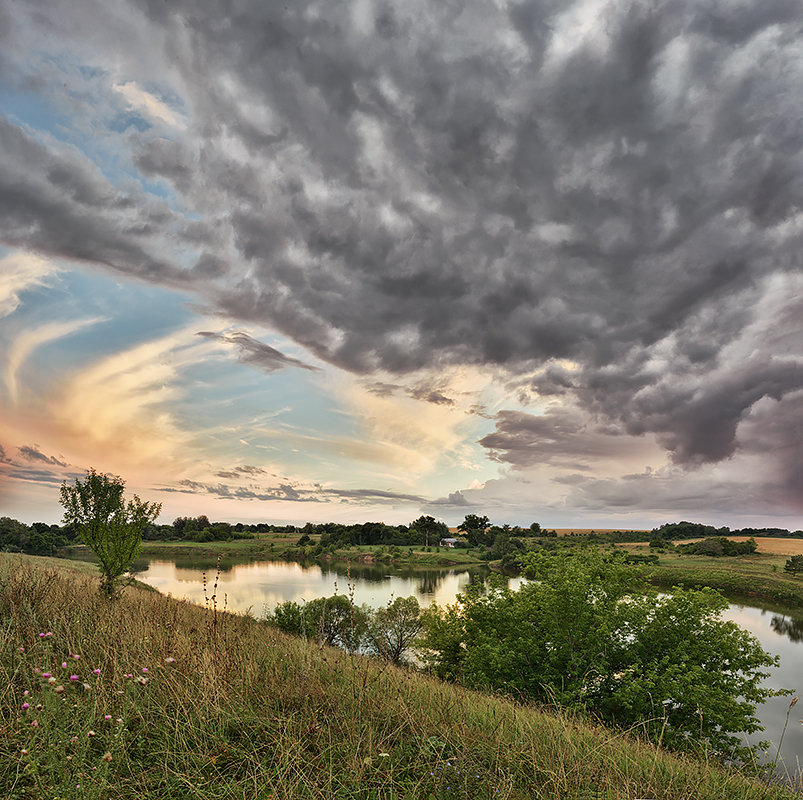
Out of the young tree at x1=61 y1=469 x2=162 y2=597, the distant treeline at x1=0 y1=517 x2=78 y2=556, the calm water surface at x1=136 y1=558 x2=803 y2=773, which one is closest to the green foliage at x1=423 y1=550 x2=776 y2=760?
the calm water surface at x1=136 y1=558 x2=803 y2=773

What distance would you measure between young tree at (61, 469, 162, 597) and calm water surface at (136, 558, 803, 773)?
2712 millimetres

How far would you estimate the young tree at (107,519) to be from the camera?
661 inches

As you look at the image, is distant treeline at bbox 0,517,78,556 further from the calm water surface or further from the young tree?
the young tree

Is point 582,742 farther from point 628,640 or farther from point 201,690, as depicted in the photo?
point 628,640

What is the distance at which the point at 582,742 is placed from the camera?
475 centimetres

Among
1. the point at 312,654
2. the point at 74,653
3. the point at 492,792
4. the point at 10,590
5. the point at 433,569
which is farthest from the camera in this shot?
the point at 433,569

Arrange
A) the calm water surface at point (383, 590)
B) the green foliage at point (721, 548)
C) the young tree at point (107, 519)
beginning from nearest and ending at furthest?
the young tree at point (107, 519), the calm water surface at point (383, 590), the green foliage at point (721, 548)

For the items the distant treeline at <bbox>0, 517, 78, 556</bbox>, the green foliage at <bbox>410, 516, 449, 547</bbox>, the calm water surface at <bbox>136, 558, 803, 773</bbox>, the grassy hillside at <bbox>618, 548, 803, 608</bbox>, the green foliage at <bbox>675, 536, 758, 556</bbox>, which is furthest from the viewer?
the green foliage at <bbox>410, 516, 449, 547</bbox>

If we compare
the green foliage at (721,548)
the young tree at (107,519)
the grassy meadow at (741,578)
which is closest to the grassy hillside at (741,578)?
the grassy meadow at (741,578)

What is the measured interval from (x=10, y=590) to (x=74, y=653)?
2734 mm

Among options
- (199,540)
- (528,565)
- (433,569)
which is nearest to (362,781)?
(528,565)

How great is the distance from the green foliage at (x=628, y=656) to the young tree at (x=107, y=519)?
15238 mm

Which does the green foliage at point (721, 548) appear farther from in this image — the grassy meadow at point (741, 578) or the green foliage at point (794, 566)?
the green foliage at point (794, 566)

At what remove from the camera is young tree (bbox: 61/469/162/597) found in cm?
1678
